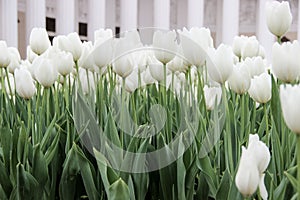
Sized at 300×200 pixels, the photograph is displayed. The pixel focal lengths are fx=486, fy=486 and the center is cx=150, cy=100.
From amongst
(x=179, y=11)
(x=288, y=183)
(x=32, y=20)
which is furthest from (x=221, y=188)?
(x=179, y=11)

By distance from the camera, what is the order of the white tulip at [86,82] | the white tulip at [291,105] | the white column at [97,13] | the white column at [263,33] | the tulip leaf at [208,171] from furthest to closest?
the white column at [263,33]
the white column at [97,13]
the white tulip at [86,82]
the tulip leaf at [208,171]
the white tulip at [291,105]

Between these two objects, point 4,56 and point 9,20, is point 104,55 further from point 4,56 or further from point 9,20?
point 9,20

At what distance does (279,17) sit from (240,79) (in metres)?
0.08

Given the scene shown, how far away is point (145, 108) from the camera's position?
0.54m

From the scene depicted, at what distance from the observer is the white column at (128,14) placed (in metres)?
1.89

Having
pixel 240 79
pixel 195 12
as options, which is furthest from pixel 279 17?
pixel 195 12

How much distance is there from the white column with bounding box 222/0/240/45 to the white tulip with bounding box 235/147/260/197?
177 centimetres

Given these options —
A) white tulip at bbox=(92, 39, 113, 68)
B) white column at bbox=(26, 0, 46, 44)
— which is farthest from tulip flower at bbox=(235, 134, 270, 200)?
white column at bbox=(26, 0, 46, 44)

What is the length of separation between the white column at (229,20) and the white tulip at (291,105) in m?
1.78

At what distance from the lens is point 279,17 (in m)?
0.44

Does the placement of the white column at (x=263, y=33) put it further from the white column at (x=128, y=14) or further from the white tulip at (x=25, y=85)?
the white tulip at (x=25, y=85)

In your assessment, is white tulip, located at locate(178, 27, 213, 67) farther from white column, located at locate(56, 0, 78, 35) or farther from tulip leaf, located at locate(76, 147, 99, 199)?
white column, located at locate(56, 0, 78, 35)

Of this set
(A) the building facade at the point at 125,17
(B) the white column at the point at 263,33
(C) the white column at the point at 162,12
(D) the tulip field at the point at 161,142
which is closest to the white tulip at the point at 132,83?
(D) the tulip field at the point at 161,142

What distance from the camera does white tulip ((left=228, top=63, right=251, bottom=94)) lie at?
1.32 ft
